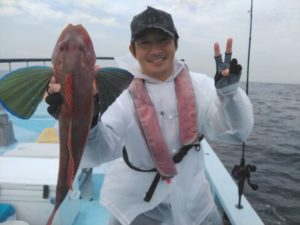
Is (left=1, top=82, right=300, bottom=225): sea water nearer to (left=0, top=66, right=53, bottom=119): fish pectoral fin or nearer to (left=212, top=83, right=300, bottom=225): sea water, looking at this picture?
(left=212, top=83, right=300, bottom=225): sea water

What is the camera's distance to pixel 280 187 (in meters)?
9.25

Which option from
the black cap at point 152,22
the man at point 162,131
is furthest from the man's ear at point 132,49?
the black cap at point 152,22

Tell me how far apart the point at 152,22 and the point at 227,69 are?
765mm

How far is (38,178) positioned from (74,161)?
6.88ft

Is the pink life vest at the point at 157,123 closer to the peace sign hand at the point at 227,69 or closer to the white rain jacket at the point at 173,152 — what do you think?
the white rain jacket at the point at 173,152

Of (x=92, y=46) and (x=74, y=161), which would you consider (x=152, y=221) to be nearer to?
(x=74, y=161)

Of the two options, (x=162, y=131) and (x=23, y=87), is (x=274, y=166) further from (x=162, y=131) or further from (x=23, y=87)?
(x=23, y=87)

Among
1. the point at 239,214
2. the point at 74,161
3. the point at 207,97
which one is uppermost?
the point at 207,97

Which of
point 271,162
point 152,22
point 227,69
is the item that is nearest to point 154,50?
point 152,22

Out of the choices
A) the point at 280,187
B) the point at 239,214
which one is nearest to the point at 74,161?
the point at 239,214

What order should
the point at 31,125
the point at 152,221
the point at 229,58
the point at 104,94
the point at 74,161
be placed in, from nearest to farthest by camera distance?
the point at 74,161 < the point at 104,94 < the point at 229,58 < the point at 152,221 < the point at 31,125

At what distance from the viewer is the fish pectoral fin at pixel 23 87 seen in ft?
6.45

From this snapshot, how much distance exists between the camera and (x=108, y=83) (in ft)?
7.02

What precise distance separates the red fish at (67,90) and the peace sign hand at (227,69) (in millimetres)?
1024
